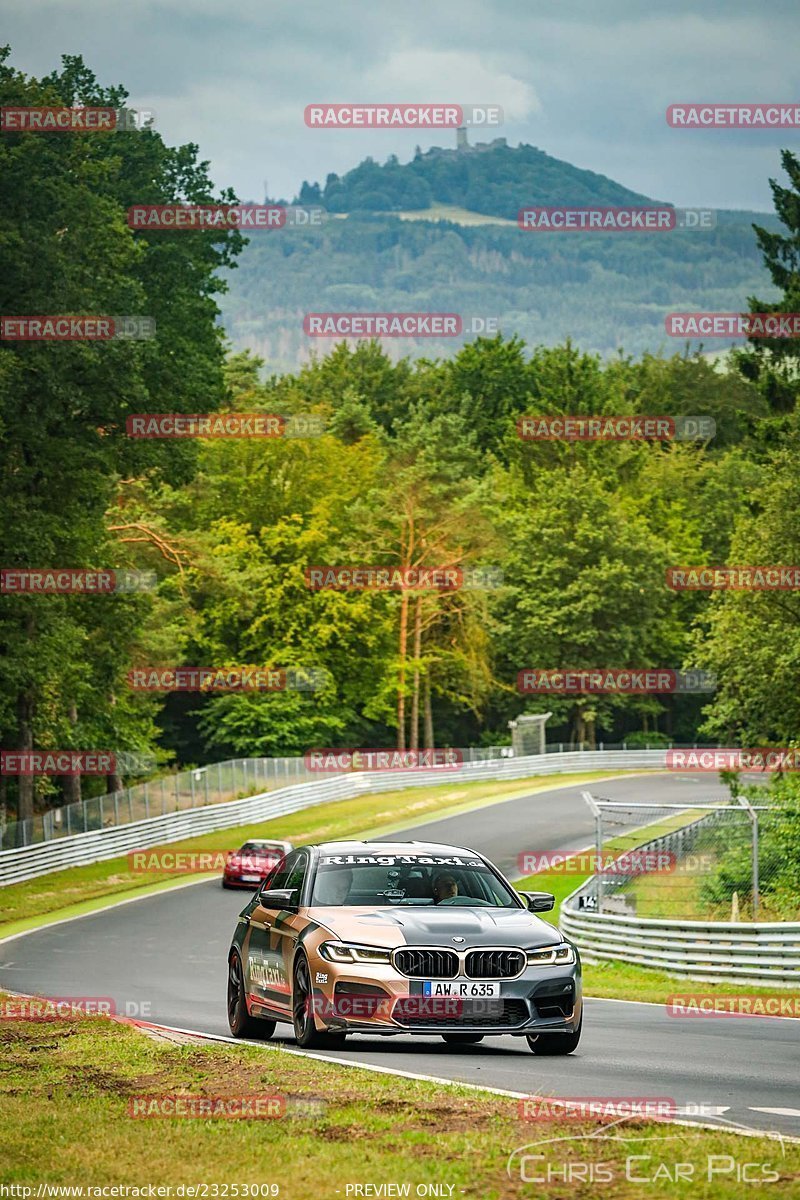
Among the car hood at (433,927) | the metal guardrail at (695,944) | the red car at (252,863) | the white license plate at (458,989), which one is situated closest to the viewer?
the white license plate at (458,989)

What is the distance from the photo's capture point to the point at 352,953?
1232 cm

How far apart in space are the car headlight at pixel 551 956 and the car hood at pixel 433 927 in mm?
48

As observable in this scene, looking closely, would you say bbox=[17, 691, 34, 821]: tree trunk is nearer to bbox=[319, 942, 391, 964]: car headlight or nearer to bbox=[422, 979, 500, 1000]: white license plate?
bbox=[319, 942, 391, 964]: car headlight

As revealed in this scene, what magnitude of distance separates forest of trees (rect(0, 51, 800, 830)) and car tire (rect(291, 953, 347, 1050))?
2701cm

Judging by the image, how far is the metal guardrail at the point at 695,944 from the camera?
22.2 m

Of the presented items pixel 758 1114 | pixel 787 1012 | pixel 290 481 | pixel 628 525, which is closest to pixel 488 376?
pixel 628 525

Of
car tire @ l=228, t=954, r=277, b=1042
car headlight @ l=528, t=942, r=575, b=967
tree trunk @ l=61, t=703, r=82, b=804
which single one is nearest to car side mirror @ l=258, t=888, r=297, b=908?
car tire @ l=228, t=954, r=277, b=1042

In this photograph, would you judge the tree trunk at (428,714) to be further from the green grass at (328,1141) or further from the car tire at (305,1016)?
the green grass at (328,1141)

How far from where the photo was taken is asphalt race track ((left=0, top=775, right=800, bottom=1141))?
35.6 ft

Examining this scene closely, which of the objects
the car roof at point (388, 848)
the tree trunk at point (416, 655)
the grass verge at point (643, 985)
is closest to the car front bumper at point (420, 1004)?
the car roof at point (388, 848)

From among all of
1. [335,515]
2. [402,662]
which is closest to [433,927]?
[402,662]

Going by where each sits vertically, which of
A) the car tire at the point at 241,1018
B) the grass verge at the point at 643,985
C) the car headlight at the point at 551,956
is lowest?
the grass verge at the point at 643,985

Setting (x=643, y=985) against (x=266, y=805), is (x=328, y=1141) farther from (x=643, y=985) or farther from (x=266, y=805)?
(x=266, y=805)

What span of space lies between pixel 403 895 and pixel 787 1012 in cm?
679
